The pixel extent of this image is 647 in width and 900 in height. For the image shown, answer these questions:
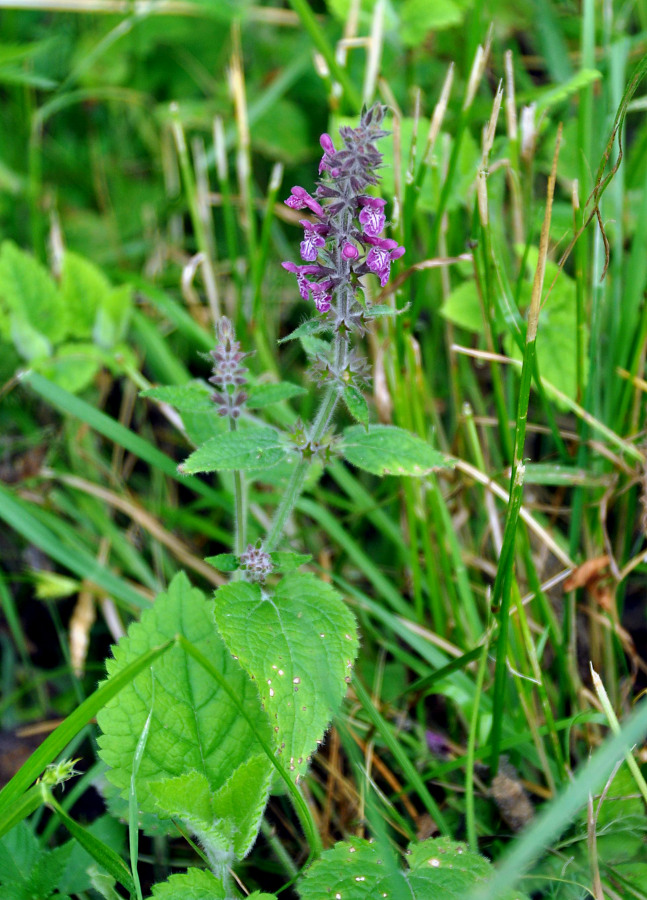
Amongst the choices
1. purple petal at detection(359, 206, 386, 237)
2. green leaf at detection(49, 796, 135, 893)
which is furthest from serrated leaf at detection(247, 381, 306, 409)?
green leaf at detection(49, 796, 135, 893)

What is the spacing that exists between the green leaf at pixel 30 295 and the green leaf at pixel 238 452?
1.70 metres

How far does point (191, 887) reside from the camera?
1.81 metres

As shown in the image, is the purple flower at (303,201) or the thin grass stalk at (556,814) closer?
the thin grass stalk at (556,814)

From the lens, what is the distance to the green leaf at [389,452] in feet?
6.45

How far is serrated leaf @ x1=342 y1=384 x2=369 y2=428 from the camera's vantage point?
187 centimetres

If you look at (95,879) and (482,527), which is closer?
Result: (95,879)

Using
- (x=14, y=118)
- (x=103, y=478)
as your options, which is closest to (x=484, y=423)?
(x=103, y=478)

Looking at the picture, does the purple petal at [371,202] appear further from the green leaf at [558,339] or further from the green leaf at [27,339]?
the green leaf at [27,339]

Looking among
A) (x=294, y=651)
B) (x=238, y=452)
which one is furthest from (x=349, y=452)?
(x=294, y=651)

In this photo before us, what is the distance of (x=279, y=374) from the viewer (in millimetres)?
3557

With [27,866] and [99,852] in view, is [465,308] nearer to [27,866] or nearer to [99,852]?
[99,852]

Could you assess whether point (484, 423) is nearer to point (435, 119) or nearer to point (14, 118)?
point (435, 119)

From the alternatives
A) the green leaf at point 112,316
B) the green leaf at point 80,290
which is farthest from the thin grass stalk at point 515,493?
the green leaf at point 80,290

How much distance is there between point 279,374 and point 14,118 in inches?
92.8
